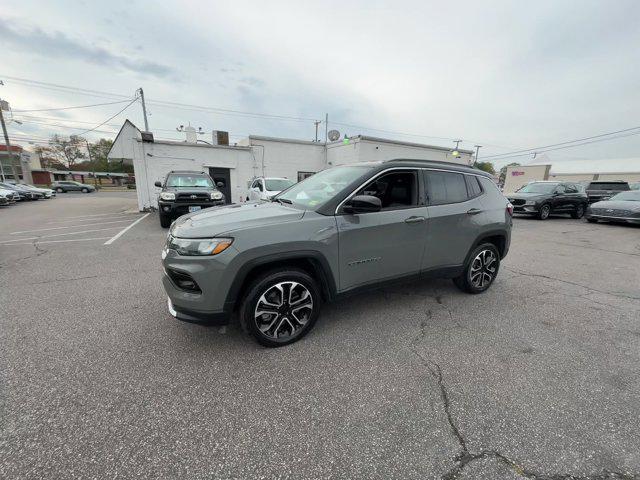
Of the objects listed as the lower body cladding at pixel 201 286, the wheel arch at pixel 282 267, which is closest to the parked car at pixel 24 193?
the lower body cladding at pixel 201 286

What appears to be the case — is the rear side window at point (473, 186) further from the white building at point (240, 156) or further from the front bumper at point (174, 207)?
the white building at point (240, 156)

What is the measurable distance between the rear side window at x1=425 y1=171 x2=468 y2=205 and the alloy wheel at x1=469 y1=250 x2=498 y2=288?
35.9 inches

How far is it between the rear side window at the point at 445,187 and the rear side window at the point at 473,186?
8cm

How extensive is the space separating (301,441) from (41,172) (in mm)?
65015

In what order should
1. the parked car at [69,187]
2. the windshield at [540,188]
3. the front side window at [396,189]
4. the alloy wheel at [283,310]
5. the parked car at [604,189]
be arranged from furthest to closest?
the parked car at [69,187] → the parked car at [604,189] → the windshield at [540,188] → the front side window at [396,189] → the alloy wheel at [283,310]

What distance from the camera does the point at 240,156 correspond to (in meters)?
15.8

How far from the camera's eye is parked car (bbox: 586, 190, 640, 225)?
10562 millimetres

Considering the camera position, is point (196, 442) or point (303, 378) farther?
point (303, 378)

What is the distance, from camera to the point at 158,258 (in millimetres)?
5652

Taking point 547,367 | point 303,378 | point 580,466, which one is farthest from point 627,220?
point 303,378

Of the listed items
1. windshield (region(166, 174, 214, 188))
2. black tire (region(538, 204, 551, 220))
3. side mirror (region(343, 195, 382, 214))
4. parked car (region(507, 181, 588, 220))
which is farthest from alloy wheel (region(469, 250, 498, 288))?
black tire (region(538, 204, 551, 220))

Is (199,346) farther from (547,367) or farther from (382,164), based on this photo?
(547,367)

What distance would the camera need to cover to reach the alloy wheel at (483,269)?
3.98 m

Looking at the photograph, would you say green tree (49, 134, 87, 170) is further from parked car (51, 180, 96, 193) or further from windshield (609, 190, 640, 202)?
windshield (609, 190, 640, 202)
